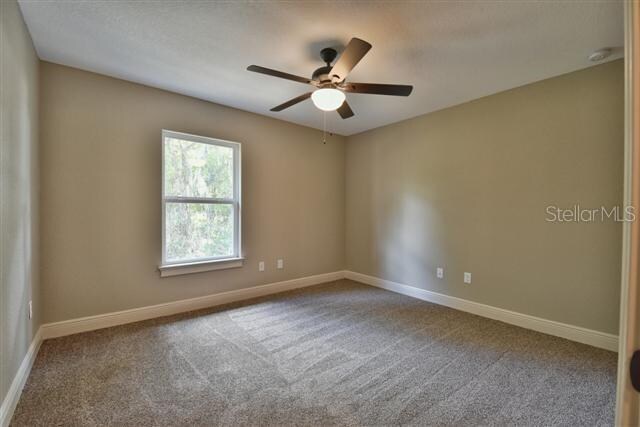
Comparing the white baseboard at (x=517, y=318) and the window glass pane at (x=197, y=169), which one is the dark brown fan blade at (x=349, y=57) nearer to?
the window glass pane at (x=197, y=169)

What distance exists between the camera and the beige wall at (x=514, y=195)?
99.3 inches

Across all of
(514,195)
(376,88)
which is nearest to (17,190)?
(376,88)

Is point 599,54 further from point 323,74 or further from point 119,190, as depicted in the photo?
point 119,190

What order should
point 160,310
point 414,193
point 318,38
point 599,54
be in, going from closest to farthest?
point 318,38 < point 599,54 < point 160,310 < point 414,193

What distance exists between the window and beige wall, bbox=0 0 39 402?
105 centimetres

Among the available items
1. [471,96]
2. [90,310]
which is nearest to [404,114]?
[471,96]

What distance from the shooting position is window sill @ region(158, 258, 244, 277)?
3199 millimetres

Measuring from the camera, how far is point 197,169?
11.4 feet

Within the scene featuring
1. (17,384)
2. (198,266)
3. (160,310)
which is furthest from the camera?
(198,266)

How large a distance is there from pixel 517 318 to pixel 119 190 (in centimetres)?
428

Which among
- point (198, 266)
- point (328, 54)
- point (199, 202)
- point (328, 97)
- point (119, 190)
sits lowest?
point (198, 266)

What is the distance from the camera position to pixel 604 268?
251cm

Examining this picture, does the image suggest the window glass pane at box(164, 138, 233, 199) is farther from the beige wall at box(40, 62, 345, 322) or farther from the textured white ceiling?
the textured white ceiling

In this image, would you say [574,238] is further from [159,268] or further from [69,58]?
[69,58]
